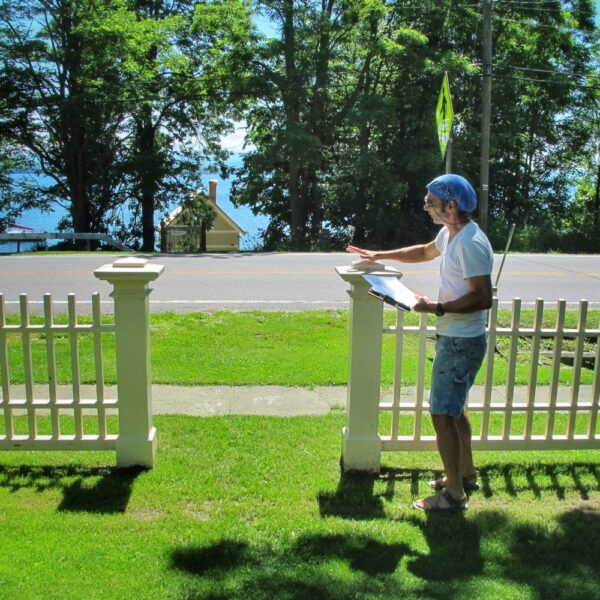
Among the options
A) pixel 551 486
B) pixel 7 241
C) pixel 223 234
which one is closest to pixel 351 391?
pixel 551 486

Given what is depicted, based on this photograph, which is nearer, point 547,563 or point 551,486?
point 547,563

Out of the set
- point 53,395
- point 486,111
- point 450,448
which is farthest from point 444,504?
point 486,111

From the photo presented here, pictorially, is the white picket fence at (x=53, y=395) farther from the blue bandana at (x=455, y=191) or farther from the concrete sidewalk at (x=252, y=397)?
the blue bandana at (x=455, y=191)

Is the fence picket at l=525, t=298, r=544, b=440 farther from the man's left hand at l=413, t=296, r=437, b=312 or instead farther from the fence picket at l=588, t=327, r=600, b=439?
the man's left hand at l=413, t=296, r=437, b=312

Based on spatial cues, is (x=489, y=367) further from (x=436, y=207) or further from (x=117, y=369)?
(x=117, y=369)

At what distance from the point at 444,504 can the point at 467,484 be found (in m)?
0.39

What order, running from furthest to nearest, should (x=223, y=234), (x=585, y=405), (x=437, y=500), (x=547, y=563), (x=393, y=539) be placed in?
(x=223, y=234) → (x=585, y=405) → (x=437, y=500) → (x=393, y=539) → (x=547, y=563)

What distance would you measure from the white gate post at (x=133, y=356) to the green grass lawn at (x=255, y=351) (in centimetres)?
193

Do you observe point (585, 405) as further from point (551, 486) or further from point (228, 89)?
point (228, 89)

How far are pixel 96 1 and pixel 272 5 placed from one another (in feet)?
19.3

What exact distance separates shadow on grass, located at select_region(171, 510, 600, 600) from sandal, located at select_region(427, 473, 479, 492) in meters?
0.43

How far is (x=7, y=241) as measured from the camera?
20.8 metres

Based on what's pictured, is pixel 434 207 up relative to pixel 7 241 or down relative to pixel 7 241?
up

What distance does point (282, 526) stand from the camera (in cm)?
379
